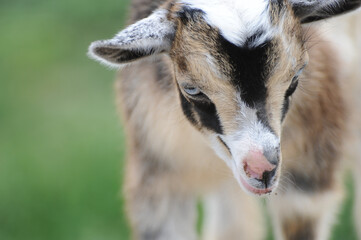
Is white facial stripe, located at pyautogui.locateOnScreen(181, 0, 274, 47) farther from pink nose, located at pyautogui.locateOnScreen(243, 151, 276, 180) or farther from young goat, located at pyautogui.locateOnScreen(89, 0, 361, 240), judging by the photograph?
pink nose, located at pyautogui.locateOnScreen(243, 151, 276, 180)

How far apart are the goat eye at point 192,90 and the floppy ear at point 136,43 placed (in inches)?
8.4

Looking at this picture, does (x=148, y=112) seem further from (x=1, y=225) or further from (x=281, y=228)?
(x=1, y=225)

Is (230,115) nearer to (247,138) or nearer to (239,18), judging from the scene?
(247,138)

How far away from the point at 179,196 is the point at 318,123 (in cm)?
80

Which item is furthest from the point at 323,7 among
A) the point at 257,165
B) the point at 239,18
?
the point at 257,165

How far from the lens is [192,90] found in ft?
11.8

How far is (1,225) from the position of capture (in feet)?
19.0

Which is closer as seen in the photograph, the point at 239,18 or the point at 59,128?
the point at 239,18

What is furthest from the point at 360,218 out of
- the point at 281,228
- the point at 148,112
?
the point at 148,112

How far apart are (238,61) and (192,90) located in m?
0.27

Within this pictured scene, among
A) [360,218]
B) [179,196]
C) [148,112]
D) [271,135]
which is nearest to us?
[271,135]

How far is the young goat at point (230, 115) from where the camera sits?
11.4 ft

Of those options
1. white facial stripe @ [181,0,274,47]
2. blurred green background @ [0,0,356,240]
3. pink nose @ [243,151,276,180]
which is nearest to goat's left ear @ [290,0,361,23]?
white facial stripe @ [181,0,274,47]

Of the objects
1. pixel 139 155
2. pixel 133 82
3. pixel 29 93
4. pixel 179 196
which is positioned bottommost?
pixel 29 93
